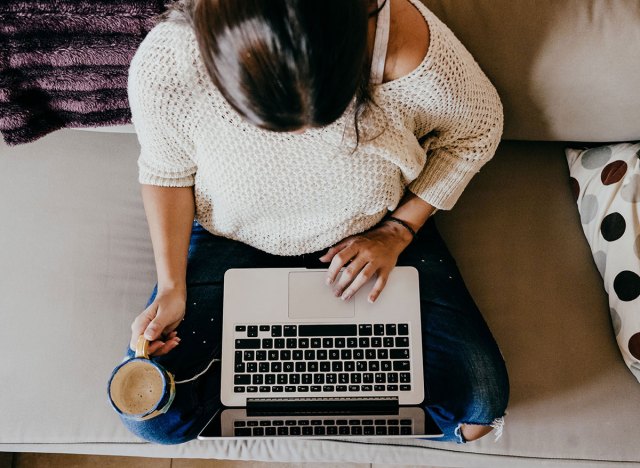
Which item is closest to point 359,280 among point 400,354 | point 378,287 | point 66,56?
point 378,287

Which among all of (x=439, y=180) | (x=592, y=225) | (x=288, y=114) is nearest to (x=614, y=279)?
(x=592, y=225)

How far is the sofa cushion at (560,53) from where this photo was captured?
0.90 meters

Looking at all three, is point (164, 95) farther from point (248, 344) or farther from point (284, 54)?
point (248, 344)

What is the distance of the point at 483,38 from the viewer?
3.07 ft

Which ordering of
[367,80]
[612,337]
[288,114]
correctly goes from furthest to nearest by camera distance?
[612,337]
[367,80]
[288,114]

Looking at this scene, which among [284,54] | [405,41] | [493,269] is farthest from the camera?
[493,269]

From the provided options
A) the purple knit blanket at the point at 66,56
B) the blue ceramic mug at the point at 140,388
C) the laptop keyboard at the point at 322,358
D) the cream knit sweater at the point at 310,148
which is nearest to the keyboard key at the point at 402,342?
the laptop keyboard at the point at 322,358

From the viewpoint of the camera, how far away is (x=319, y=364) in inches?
36.3

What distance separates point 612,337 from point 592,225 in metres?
0.22

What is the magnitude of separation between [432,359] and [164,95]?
627 millimetres

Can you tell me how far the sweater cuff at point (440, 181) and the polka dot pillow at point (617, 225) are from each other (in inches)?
11.2

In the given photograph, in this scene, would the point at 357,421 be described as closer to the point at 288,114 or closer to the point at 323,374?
the point at 323,374

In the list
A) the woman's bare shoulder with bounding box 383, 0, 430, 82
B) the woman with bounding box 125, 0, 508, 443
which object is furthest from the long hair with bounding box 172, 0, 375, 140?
the woman's bare shoulder with bounding box 383, 0, 430, 82

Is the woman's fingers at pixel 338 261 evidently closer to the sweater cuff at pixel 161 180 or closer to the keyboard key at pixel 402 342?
the keyboard key at pixel 402 342
